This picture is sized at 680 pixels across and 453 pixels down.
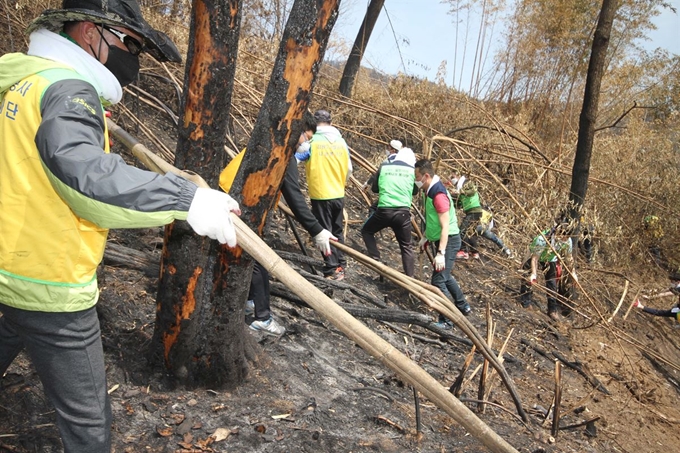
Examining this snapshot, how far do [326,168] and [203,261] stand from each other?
3311 mm

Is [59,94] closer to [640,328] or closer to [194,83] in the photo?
[194,83]

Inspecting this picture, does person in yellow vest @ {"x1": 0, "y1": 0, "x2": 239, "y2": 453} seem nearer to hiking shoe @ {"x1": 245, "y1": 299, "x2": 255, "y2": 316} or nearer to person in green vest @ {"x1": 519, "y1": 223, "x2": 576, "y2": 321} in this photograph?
hiking shoe @ {"x1": 245, "y1": 299, "x2": 255, "y2": 316}

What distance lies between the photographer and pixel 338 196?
19.3ft

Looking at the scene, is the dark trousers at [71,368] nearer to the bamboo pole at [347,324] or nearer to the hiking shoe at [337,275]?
the bamboo pole at [347,324]

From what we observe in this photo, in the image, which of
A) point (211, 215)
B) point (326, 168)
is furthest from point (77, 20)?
point (326, 168)

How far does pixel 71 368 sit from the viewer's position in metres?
1.74

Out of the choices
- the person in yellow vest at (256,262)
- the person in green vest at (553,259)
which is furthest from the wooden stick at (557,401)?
the person in green vest at (553,259)

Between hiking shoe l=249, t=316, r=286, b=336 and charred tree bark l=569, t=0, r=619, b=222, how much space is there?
441cm

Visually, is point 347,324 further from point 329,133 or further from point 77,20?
point 329,133

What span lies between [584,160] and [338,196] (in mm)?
3581

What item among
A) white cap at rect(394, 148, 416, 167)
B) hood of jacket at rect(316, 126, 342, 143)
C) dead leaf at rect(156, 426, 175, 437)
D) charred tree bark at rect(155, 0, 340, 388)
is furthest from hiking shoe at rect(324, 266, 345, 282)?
dead leaf at rect(156, 426, 175, 437)

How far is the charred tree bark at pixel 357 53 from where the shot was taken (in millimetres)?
10820

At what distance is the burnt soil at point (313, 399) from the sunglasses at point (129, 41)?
160 cm

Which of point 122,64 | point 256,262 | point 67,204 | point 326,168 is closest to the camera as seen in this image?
point 67,204
